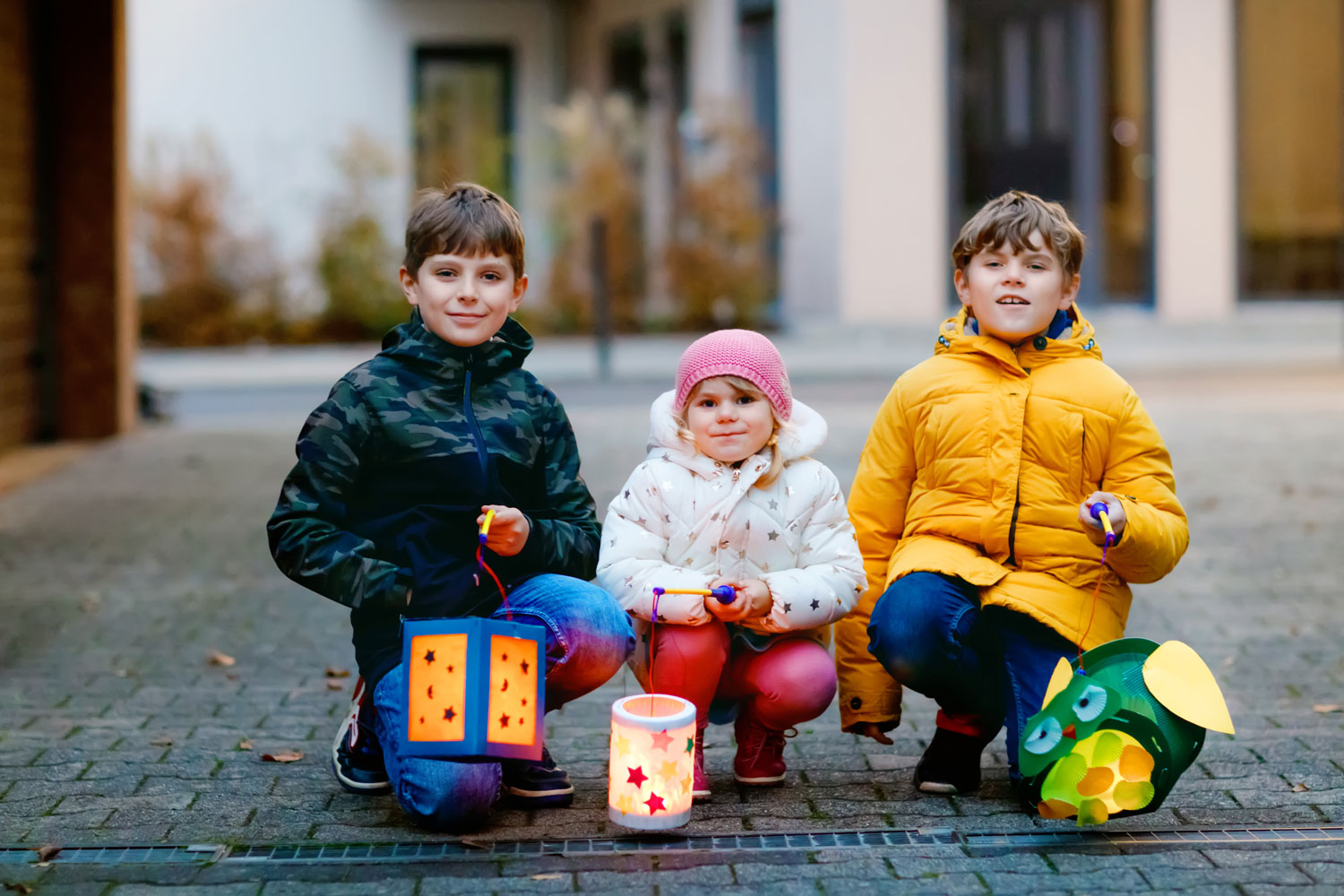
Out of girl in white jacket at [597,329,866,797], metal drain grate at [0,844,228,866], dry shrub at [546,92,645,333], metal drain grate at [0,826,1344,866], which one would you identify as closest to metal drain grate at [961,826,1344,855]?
metal drain grate at [0,826,1344,866]

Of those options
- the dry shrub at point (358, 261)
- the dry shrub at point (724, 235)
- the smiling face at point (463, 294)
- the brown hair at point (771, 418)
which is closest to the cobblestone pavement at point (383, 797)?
the brown hair at point (771, 418)

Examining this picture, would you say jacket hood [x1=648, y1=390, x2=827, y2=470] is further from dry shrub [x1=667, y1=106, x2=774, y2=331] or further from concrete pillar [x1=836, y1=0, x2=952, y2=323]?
dry shrub [x1=667, y1=106, x2=774, y2=331]

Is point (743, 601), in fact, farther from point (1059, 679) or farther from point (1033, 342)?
point (1033, 342)

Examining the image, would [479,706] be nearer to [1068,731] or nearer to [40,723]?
[1068,731]

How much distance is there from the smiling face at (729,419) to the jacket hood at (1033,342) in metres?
0.50

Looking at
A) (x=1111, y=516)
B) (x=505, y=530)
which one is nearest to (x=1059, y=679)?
(x=1111, y=516)

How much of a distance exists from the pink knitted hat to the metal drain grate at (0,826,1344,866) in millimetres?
954

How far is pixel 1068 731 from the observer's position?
350 centimetres

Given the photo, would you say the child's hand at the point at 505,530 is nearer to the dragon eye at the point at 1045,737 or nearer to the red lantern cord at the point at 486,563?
the red lantern cord at the point at 486,563

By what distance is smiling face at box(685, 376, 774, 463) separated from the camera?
3758 mm

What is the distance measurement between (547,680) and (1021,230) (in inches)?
58.0

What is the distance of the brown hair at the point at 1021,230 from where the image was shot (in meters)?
3.79

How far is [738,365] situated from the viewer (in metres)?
3.74

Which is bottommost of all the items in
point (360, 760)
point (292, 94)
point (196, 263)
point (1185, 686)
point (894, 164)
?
point (360, 760)
